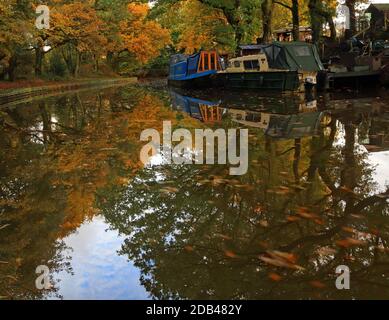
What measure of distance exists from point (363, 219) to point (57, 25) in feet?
120

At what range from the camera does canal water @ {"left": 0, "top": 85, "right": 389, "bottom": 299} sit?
397 centimetres

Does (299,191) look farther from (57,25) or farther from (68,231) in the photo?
(57,25)

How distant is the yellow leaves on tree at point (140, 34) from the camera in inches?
2435

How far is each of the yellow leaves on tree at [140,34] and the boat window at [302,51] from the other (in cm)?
3887

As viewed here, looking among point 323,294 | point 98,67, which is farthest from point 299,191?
point 98,67

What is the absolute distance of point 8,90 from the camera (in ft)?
96.7

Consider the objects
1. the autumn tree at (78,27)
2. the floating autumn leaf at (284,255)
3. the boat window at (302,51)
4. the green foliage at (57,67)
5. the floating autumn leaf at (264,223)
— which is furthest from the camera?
the green foliage at (57,67)

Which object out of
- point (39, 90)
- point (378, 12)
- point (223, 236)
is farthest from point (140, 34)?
point (223, 236)

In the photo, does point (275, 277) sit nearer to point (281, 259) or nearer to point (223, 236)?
point (281, 259)

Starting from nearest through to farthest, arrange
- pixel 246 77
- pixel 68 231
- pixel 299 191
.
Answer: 1. pixel 68 231
2. pixel 299 191
3. pixel 246 77

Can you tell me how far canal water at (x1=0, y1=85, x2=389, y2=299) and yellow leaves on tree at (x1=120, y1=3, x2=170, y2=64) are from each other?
177 feet

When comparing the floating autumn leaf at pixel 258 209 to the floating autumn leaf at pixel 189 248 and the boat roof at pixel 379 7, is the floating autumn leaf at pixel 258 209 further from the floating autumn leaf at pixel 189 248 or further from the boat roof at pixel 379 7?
the boat roof at pixel 379 7

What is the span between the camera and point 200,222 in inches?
214

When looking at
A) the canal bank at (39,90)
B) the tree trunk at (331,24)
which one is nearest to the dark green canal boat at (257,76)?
the tree trunk at (331,24)
